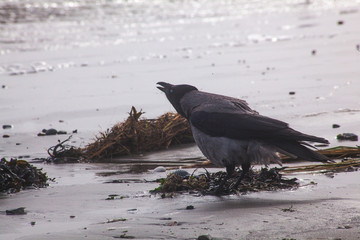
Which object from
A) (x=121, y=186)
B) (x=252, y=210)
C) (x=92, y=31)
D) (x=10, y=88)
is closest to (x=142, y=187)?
(x=121, y=186)

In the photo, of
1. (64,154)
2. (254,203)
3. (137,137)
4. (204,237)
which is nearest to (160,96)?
(137,137)

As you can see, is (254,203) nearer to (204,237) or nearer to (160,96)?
(204,237)

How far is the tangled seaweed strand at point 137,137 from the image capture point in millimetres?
7672

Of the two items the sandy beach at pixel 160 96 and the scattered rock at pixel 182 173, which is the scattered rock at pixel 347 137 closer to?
Answer: the sandy beach at pixel 160 96

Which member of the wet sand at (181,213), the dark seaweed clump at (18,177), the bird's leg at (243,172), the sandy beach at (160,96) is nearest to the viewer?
the wet sand at (181,213)

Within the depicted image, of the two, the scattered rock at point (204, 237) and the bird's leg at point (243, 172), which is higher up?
the bird's leg at point (243, 172)

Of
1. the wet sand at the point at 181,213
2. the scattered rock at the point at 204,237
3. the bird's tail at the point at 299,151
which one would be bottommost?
the scattered rock at the point at 204,237

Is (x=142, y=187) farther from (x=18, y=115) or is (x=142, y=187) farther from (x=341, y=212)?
(x=18, y=115)

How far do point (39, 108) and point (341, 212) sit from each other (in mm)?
6774

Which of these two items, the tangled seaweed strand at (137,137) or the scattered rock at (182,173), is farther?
the tangled seaweed strand at (137,137)

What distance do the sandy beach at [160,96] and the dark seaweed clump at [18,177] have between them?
0.13 metres

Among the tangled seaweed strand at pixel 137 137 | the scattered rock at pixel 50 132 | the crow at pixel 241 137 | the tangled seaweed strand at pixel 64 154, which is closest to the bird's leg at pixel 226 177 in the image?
the crow at pixel 241 137

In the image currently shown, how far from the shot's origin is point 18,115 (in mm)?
9992

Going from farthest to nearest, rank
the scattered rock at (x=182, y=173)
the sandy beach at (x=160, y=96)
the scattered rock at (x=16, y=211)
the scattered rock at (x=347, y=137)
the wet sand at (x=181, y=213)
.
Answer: the scattered rock at (x=347, y=137) → the scattered rock at (x=182, y=173) → the scattered rock at (x=16, y=211) → the sandy beach at (x=160, y=96) → the wet sand at (x=181, y=213)
